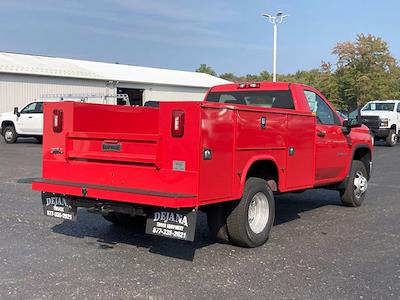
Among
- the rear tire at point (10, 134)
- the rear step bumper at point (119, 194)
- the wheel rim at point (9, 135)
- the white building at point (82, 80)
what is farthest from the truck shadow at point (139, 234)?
the white building at point (82, 80)

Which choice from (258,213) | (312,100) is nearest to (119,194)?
(258,213)

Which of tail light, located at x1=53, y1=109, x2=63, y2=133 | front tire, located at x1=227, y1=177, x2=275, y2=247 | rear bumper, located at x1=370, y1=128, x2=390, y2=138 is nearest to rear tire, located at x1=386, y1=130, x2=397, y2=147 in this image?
rear bumper, located at x1=370, y1=128, x2=390, y2=138

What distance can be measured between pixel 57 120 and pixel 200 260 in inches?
91.4

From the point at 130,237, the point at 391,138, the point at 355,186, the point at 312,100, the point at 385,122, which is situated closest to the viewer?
the point at 130,237

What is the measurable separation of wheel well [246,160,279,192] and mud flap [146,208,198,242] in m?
1.25

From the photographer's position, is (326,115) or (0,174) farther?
(0,174)

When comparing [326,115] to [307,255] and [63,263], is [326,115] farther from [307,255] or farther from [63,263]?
[63,263]

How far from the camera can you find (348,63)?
47.8m

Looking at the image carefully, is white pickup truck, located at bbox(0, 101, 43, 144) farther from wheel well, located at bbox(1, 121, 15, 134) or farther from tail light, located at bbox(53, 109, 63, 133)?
tail light, located at bbox(53, 109, 63, 133)

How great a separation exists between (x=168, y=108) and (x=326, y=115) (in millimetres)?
3736

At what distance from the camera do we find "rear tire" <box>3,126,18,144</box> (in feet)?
80.1

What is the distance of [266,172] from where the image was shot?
263 inches

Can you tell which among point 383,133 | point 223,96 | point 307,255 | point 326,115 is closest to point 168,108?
point 307,255

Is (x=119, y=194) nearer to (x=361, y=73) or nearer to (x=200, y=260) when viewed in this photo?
(x=200, y=260)
